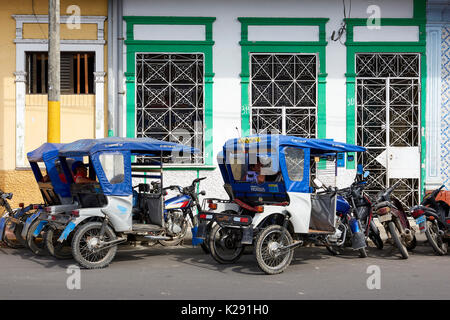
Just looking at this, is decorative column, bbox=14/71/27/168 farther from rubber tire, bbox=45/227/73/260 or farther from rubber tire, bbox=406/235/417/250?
rubber tire, bbox=406/235/417/250

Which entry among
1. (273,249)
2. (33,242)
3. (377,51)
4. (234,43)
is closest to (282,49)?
(234,43)

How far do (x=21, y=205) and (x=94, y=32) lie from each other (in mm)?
5178

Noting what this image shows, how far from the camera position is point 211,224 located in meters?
8.06

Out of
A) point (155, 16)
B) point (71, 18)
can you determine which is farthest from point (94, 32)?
point (155, 16)

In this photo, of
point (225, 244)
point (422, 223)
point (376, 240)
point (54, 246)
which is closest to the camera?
point (225, 244)

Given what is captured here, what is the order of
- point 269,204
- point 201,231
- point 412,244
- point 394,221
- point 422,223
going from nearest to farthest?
point 269,204
point 201,231
point 422,223
point 394,221
point 412,244

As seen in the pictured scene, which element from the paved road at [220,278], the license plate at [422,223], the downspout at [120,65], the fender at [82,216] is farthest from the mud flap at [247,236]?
the downspout at [120,65]

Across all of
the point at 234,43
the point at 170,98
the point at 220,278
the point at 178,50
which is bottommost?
the point at 220,278

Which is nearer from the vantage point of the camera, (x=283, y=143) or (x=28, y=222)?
(x=283, y=143)

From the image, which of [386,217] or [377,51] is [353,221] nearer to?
[386,217]

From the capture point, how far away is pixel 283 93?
12.9 meters

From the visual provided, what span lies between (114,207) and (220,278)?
2023 mm

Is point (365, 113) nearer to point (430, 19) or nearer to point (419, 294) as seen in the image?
point (430, 19)

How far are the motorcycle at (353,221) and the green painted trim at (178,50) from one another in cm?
475
